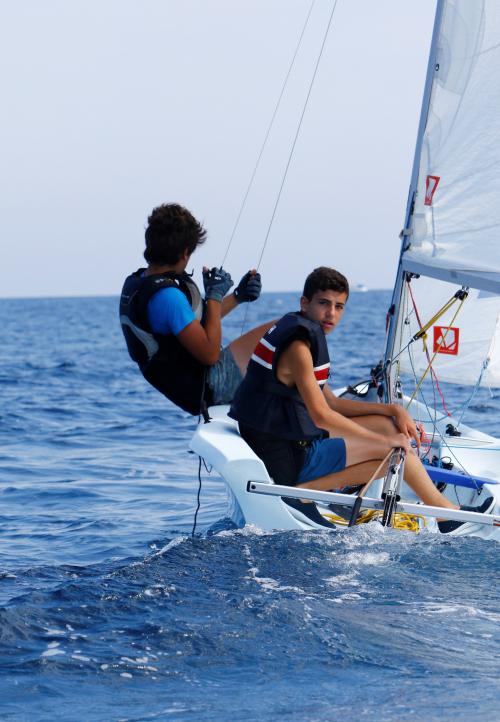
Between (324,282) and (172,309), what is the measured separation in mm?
734

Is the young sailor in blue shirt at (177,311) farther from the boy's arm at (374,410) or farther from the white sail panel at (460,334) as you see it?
the white sail panel at (460,334)

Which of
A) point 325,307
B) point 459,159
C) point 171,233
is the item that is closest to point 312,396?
point 325,307

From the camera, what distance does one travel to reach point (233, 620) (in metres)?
3.93

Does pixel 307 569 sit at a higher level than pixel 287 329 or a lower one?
lower

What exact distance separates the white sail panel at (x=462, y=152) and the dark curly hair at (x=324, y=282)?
3.19 ft

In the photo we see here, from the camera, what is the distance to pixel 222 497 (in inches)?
295

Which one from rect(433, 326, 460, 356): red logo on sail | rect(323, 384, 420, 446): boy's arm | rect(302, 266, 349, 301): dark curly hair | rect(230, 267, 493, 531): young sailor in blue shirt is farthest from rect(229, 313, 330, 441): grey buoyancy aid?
rect(433, 326, 460, 356): red logo on sail

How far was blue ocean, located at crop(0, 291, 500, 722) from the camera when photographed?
3262 millimetres

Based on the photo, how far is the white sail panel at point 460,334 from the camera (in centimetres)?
719

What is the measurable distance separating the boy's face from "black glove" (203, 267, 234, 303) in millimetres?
384

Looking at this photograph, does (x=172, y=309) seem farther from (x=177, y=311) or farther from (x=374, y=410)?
(x=374, y=410)

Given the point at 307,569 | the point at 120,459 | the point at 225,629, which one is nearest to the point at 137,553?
the point at 307,569

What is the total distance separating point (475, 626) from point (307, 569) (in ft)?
2.86

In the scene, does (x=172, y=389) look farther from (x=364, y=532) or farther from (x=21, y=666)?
(x=21, y=666)
